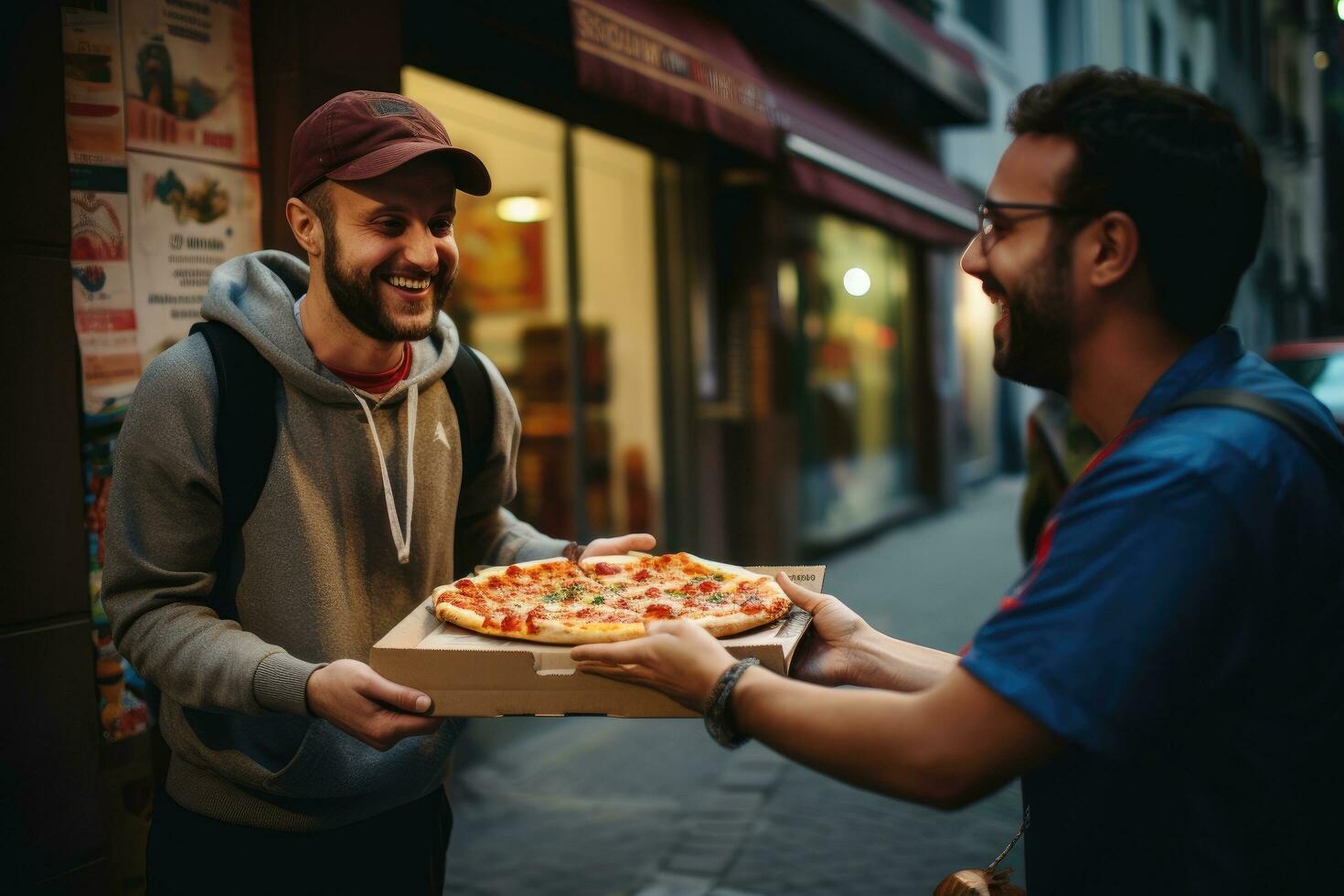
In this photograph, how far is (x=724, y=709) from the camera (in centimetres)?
201

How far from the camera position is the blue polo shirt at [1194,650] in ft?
5.20

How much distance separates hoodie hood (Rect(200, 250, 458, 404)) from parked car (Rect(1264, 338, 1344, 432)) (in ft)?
24.7

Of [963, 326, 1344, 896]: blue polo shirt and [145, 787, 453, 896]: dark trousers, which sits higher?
[963, 326, 1344, 896]: blue polo shirt

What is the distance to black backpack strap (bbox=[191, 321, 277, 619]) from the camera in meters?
2.41

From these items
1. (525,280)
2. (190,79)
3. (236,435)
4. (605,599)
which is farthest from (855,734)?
(525,280)

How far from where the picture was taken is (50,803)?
3.46 m

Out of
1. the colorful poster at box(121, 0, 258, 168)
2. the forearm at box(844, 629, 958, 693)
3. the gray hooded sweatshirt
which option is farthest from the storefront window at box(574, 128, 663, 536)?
the forearm at box(844, 629, 958, 693)

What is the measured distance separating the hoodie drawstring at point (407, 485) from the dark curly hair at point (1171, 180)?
1.51 metres

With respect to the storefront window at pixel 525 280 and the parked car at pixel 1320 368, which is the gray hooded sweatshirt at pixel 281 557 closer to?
the storefront window at pixel 525 280

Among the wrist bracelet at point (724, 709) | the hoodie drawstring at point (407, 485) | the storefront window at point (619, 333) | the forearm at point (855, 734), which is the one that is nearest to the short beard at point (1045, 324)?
the forearm at point (855, 734)

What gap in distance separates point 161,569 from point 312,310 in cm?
69

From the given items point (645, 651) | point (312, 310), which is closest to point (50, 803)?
point (312, 310)

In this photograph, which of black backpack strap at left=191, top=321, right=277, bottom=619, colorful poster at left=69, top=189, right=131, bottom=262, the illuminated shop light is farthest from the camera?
the illuminated shop light

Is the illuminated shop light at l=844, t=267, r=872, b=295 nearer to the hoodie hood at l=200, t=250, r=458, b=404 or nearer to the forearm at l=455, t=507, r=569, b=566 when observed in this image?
the forearm at l=455, t=507, r=569, b=566
